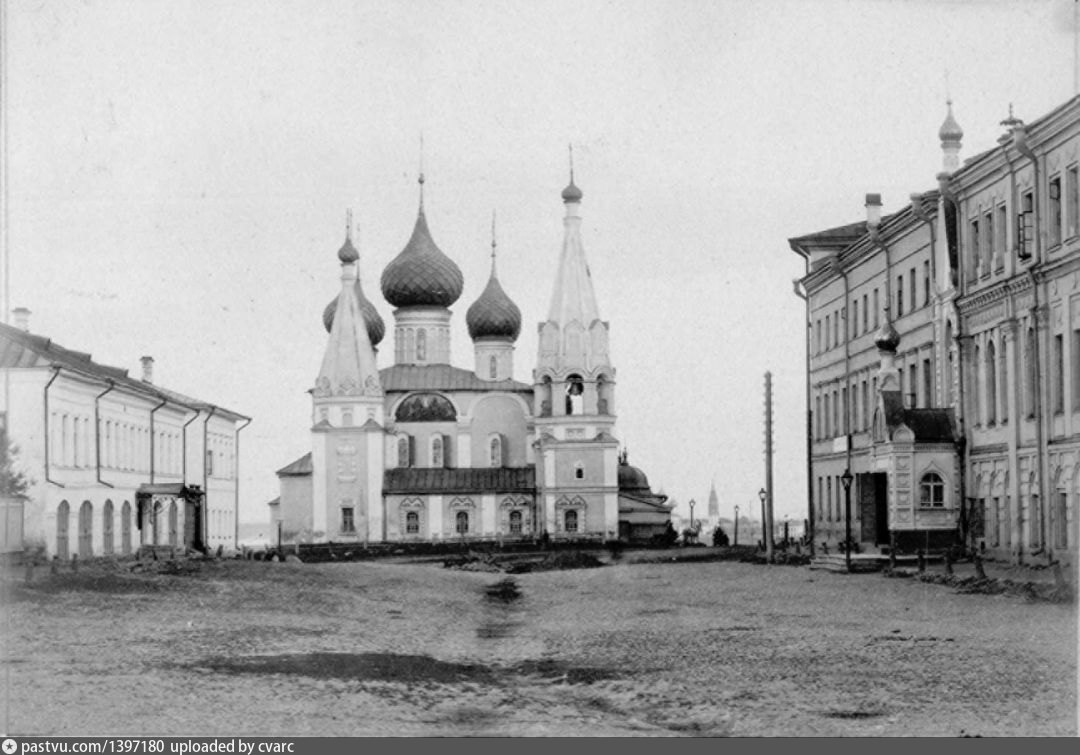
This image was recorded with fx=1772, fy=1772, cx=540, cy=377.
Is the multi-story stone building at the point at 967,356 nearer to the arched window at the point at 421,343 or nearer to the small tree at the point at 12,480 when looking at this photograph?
the small tree at the point at 12,480

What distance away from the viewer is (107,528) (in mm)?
41438

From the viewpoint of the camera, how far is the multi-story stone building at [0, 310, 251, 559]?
3447 centimetres

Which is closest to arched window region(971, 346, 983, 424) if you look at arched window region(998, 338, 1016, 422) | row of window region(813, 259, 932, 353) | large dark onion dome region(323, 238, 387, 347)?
arched window region(998, 338, 1016, 422)

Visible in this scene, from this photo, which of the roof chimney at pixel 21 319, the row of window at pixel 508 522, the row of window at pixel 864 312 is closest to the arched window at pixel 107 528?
the roof chimney at pixel 21 319

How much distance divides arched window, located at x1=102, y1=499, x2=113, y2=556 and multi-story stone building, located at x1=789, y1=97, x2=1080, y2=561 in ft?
57.9

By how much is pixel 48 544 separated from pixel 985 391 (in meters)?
19.2

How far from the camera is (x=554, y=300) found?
259 feet

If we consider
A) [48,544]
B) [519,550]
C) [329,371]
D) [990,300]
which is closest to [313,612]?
[48,544]

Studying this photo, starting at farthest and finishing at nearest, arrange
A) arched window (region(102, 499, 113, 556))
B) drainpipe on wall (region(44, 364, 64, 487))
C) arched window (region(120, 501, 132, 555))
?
arched window (region(120, 501, 132, 555)) < arched window (region(102, 499, 113, 556)) < drainpipe on wall (region(44, 364, 64, 487))

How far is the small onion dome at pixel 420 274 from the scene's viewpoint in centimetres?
8469

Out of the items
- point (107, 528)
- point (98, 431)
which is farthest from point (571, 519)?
point (98, 431)

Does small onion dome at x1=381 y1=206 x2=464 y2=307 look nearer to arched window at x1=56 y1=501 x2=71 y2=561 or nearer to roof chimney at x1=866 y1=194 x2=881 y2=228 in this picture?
roof chimney at x1=866 y1=194 x2=881 y2=228

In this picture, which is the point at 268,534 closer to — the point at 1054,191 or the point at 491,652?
the point at 1054,191

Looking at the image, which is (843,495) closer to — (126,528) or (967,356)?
(967,356)
